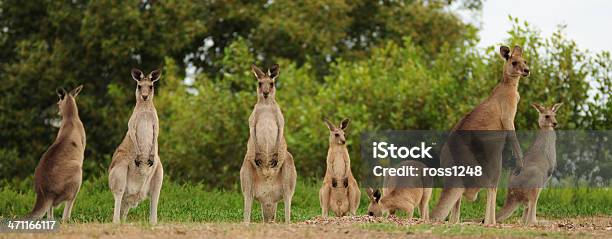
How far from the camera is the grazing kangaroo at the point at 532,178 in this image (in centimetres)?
1243

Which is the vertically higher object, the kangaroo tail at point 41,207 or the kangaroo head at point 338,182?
the kangaroo head at point 338,182

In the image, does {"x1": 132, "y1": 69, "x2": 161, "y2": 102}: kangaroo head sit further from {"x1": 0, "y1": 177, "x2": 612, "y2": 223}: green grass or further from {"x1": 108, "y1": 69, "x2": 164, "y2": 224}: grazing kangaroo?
{"x1": 0, "y1": 177, "x2": 612, "y2": 223}: green grass

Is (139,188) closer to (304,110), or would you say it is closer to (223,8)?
(304,110)

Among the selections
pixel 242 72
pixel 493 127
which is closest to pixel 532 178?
pixel 493 127

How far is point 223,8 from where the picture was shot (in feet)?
93.8

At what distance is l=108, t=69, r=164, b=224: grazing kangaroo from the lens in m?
A: 11.6

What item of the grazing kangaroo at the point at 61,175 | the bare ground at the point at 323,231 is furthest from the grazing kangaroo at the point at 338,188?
the grazing kangaroo at the point at 61,175

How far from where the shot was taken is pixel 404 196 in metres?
12.8

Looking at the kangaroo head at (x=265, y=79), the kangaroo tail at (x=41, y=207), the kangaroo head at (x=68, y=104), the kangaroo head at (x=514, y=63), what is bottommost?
the kangaroo tail at (x=41, y=207)

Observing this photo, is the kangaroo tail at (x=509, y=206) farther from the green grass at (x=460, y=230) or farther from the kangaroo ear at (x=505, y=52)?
the kangaroo ear at (x=505, y=52)

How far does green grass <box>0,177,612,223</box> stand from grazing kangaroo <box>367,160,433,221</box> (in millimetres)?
1087

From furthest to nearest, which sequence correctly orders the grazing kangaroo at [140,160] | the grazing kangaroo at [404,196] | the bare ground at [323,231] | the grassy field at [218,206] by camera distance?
1. the grassy field at [218,206]
2. the grazing kangaroo at [404,196]
3. the grazing kangaroo at [140,160]
4. the bare ground at [323,231]

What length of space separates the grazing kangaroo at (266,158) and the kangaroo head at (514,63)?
2.86 meters

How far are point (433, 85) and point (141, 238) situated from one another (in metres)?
11.5
